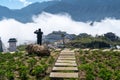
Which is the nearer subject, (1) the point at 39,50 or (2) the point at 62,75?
(2) the point at 62,75

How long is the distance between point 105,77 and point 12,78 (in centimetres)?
600

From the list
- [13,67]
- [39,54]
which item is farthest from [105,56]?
[13,67]

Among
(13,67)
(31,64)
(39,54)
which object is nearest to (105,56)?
(39,54)

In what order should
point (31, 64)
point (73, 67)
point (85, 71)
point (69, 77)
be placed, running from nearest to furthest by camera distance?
point (69, 77) → point (85, 71) → point (73, 67) → point (31, 64)

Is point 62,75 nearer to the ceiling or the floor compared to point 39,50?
nearer to the floor

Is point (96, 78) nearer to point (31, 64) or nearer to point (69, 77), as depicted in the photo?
point (69, 77)

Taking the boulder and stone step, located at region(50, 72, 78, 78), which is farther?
the boulder

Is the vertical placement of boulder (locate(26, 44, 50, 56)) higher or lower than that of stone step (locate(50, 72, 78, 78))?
higher

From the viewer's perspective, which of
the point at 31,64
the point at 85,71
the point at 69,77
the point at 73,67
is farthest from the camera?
the point at 31,64

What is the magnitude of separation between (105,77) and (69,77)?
2.34 meters

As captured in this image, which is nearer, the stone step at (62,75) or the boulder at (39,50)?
the stone step at (62,75)

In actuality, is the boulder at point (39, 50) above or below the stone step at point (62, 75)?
above

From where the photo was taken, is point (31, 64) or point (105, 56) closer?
point (31, 64)

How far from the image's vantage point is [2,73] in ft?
72.0
